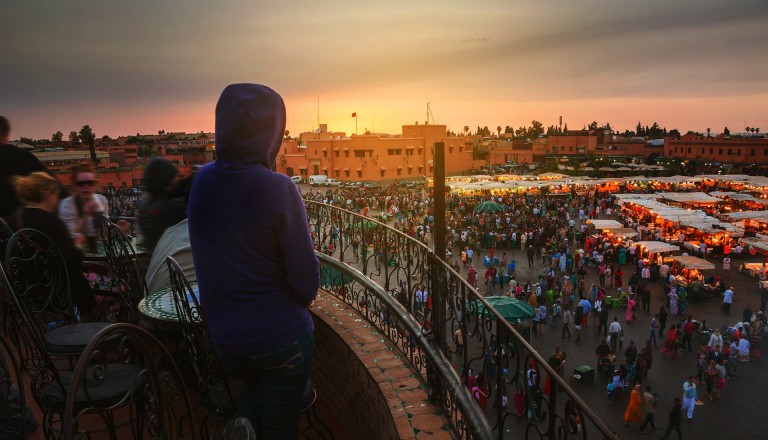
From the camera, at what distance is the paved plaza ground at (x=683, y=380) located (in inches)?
369

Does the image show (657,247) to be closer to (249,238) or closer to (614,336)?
(614,336)

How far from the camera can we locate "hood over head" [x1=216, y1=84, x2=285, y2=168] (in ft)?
5.94

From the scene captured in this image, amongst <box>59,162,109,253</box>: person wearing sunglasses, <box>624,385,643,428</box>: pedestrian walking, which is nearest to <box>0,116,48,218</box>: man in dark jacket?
<box>59,162,109,253</box>: person wearing sunglasses

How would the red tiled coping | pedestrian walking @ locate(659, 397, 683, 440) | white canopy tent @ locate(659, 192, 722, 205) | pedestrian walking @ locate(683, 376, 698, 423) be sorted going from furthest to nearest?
white canopy tent @ locate(659, 192, 722, 205) < pedestrian walking @ locate(683, 376, 698, 423) < pedestrian walking @ locate(659, 397, 683, 440) < the red tiled coping

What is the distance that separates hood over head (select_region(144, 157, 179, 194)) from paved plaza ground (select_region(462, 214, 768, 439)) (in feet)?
29.7

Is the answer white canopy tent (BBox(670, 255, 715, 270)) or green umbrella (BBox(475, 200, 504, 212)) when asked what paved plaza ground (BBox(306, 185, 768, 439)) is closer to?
white canopy tent (BBox(670, 255, 715, 270))

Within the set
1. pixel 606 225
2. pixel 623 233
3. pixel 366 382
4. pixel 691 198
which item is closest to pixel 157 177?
pixel 366 382

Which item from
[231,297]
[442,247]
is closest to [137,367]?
[231,297]

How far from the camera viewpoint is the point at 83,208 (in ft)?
14.7

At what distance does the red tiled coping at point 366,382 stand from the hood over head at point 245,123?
62.7 inches

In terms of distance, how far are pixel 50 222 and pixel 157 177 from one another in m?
0.78

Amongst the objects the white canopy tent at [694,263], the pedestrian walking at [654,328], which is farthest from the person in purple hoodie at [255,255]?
the white canopy tent at [694,263]

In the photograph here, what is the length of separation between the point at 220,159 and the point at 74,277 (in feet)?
8.09

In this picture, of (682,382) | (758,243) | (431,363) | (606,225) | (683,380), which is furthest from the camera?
(606,225)
